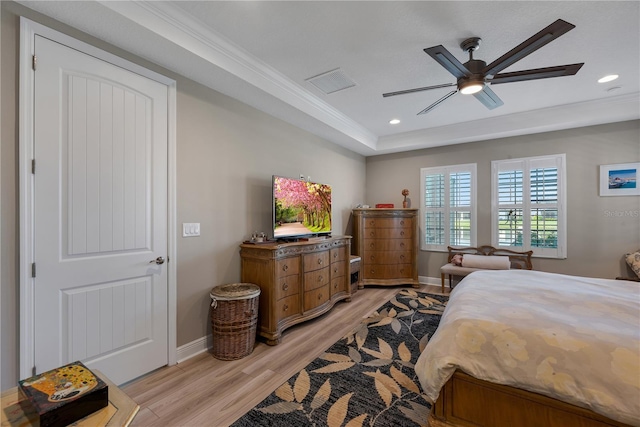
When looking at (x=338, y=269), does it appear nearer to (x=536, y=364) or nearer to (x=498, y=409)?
(x=498, y=409)

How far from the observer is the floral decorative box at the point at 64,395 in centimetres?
84

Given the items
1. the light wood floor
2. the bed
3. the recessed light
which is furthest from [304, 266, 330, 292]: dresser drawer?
the recessed light

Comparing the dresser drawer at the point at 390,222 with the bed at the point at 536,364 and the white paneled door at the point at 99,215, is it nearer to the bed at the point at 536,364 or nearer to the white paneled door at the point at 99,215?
the bed at the point at 536,364

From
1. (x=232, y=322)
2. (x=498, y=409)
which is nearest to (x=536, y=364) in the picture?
(x=498, y=409)

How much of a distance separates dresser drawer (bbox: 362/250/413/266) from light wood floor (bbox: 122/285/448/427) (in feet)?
6.06

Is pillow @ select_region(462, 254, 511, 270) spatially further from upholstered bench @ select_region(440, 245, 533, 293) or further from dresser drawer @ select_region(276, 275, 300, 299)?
dresser drawer @ select_region(276, 275, 300, 299)

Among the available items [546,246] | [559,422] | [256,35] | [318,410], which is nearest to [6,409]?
[318,410]

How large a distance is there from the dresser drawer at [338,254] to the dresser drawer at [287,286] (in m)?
0.75

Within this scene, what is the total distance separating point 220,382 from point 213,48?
2707 millimetres

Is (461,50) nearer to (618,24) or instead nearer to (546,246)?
(618,24)

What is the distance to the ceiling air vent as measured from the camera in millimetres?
2814

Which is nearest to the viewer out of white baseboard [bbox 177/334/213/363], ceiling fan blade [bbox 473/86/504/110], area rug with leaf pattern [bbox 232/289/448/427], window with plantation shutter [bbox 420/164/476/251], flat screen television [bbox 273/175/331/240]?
area rug with leaf pattern [bbox 232/289/448/427]

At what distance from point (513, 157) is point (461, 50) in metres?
2.74

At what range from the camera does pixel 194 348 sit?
2518 mm
